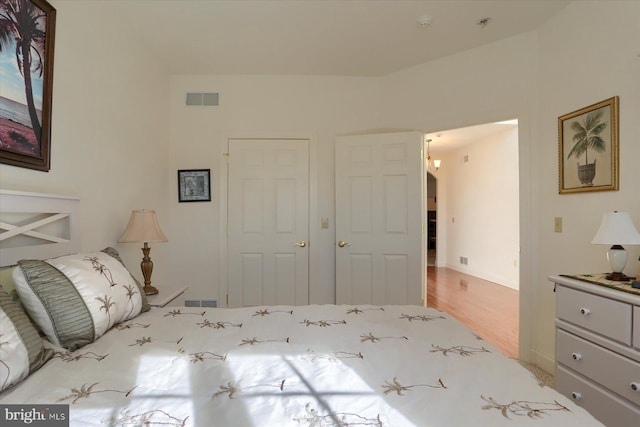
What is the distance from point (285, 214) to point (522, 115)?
235 cm

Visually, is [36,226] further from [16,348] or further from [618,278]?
[618,278]

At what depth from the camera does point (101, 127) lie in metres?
2.19

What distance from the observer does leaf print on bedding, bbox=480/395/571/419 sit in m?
0.80

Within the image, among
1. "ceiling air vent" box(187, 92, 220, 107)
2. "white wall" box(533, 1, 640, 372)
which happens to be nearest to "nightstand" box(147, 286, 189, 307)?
"ceiling air vent" box(187, 92, 220, 107)

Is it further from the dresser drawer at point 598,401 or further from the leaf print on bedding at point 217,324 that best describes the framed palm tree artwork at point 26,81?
the dresser drawer at point 598,401

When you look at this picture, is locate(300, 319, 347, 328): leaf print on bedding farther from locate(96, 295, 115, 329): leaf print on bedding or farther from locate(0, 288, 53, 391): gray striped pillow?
locate(0, 288, 53, 391): gray striped pillow

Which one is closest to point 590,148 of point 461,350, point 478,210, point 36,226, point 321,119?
point 461,350

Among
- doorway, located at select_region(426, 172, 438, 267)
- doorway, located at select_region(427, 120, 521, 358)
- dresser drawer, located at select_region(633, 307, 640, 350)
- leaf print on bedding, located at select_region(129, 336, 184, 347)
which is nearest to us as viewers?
leaf print on bedding, located at select_region(129, 336, 184, 347)

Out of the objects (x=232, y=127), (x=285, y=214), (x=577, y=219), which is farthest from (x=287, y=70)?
(x=577, y=219)

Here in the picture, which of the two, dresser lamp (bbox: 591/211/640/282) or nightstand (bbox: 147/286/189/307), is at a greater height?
dresser lamp (bbox: 591/211/640/282)

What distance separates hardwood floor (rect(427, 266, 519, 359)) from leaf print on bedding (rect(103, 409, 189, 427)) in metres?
2.90

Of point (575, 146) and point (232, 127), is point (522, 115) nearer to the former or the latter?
point (575, 146)

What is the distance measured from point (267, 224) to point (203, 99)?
1492 millimetres

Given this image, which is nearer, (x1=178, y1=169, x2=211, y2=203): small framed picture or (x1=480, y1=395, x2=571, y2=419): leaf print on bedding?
(x1=480, y1=395, x2=571, y2=419): leaf print on bedding
